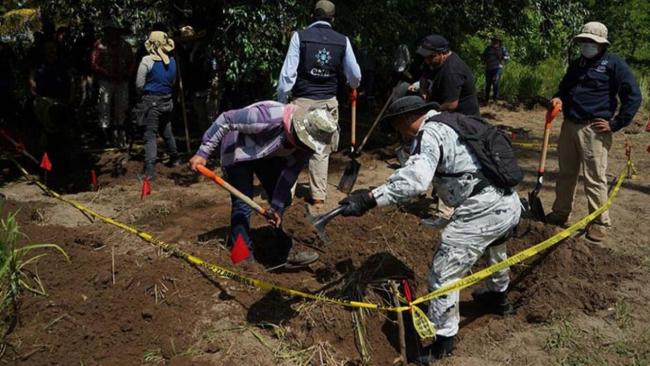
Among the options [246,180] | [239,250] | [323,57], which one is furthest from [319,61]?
[239,250]

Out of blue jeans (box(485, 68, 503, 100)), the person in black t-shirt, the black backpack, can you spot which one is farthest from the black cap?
blue jeans (box(485, 68, 503, 100))

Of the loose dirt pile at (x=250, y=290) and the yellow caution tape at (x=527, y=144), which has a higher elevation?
the loose dirt pile at (x=250, y=290)

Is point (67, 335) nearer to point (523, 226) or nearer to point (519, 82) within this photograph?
point (523, 226)

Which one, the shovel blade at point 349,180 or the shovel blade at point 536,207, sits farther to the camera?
the shovel blade at point 349,180

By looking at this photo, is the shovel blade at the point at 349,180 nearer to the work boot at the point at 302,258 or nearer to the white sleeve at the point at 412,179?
the work boot at the point at 302,258

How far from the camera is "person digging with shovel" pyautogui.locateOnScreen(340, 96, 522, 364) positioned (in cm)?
332

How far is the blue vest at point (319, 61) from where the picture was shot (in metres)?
5.59

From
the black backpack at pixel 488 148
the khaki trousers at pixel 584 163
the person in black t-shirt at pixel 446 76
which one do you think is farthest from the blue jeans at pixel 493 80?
the black backpack at pixel 488 148

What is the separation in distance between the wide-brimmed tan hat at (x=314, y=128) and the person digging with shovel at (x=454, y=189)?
45 cm

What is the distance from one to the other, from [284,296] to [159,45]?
4.08 m

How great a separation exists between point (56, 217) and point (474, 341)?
436 centimetres

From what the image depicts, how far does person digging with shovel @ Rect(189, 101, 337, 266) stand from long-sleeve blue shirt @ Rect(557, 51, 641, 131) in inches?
108

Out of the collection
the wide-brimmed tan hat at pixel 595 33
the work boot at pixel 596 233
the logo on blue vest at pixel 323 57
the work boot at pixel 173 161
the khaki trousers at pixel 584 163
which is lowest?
the work boot at pixel 173 161

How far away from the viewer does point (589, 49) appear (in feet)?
16.8
